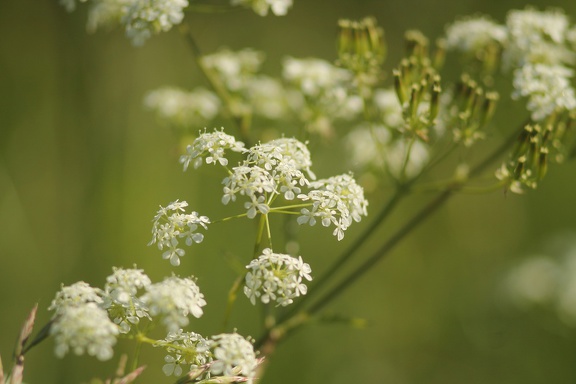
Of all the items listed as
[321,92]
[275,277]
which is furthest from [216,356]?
[321,92]

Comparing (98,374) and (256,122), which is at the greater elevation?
(256,122)

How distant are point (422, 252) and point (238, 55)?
131 inches

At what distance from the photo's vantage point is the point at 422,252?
685 centimetres

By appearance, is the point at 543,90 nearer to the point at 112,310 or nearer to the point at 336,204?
the point at 336,204

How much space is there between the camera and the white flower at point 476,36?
4074 mm

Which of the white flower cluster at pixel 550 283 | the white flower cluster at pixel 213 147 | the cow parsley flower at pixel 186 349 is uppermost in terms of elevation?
the white flower cluster at pixel 213 147

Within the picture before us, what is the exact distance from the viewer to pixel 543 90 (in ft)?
11.7

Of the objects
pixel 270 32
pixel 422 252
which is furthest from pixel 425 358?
pixel 270 32

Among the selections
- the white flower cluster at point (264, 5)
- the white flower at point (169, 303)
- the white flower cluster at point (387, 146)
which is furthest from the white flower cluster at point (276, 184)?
the white flower cluster at point (387, 146)

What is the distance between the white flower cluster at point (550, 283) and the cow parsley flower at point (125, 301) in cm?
416

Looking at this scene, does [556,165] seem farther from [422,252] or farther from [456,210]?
[422,252]

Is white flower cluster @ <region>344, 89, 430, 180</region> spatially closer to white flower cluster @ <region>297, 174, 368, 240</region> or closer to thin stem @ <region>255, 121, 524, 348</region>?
thin stem @ <region>255, 121, 524, 348</region>

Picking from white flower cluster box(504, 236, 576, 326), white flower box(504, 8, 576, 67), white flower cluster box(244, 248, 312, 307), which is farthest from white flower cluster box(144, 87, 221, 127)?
white flower cluster box(504, 236, 576, 326)

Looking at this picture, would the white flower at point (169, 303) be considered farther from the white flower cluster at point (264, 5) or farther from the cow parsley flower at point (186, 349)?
the white flower cluster at point (264, 5)
